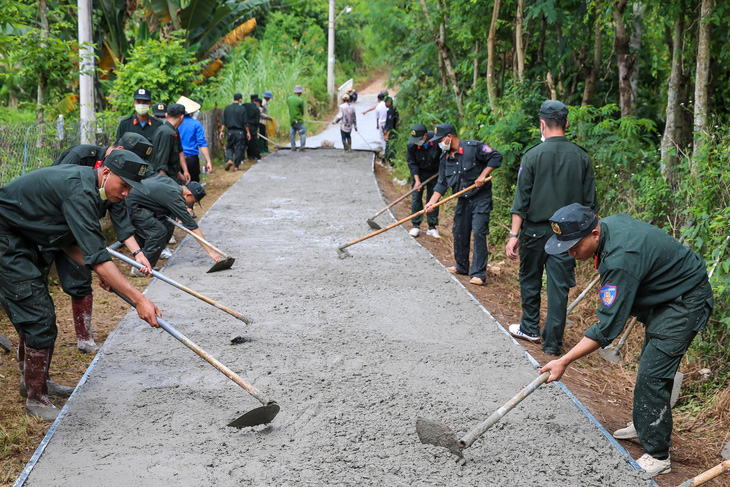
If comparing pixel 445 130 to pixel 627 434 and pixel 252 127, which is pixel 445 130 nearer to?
pixel 627 434

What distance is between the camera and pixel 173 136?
7434mm

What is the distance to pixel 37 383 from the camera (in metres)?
3.91

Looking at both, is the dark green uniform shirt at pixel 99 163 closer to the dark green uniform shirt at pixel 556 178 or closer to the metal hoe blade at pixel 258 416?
the metal hoe blade at pixel 258 416

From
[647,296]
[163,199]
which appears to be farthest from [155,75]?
[647,296]

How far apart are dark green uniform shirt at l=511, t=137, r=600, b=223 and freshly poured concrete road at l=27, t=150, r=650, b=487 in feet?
3.57

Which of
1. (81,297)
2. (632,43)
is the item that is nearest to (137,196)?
(81,297)

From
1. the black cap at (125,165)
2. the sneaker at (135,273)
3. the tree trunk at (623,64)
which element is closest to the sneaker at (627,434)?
the black cap at (125,165)

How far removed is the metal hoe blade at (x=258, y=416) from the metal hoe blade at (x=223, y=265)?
3240 mm

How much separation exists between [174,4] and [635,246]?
13298mm

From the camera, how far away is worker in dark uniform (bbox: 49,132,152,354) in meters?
4.60

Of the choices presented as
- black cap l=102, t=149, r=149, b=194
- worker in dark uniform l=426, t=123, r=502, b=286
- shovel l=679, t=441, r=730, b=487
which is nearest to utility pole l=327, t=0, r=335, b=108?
worker in dark uniform l=426, t=123, r=502, b=286

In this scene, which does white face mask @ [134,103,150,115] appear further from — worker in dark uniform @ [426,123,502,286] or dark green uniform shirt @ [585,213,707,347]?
dark green uniform shirt @ [585,213,707,347]

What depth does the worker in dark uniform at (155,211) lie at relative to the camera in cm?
662

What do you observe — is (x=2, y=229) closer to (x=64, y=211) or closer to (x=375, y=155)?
(x=64, y=211)
